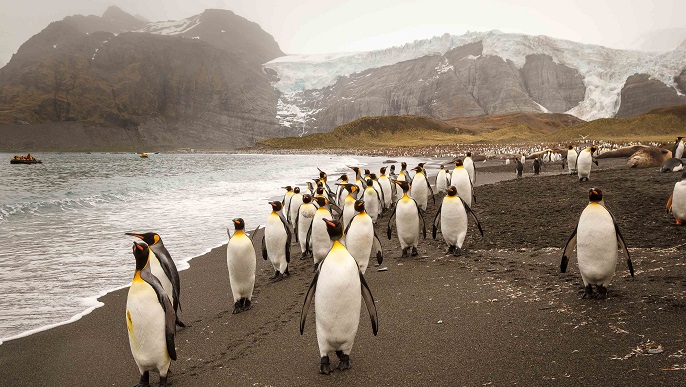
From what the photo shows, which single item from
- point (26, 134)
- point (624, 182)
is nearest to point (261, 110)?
point (26, 134)

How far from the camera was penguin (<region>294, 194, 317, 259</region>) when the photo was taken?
8.65 m

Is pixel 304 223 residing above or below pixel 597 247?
below

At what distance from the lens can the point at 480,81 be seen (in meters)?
143

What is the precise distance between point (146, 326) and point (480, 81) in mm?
149860

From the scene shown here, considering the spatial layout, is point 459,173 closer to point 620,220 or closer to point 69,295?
point 620,220

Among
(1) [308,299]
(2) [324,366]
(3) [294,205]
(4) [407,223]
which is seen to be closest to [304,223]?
(3) [294,205]

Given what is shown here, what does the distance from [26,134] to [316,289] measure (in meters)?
160

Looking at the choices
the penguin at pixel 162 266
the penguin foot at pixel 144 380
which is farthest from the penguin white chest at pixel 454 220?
the penguin foot at pixel 144 380

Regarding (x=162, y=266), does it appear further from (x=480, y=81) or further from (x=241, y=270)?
(x=480, y=81)

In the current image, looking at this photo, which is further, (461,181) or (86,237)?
(461,181)

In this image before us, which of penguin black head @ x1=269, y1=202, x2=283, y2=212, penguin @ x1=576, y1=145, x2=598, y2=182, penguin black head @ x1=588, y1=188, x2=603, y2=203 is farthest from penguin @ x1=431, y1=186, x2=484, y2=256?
penguin @ x1=576, y1=145, x2=598, y2=182

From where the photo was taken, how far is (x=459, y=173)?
11352mm

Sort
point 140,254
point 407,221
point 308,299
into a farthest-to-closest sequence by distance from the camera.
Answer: point 407,221, point 308,299, point 140,254

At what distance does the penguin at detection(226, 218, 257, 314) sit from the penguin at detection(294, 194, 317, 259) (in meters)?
2.46
